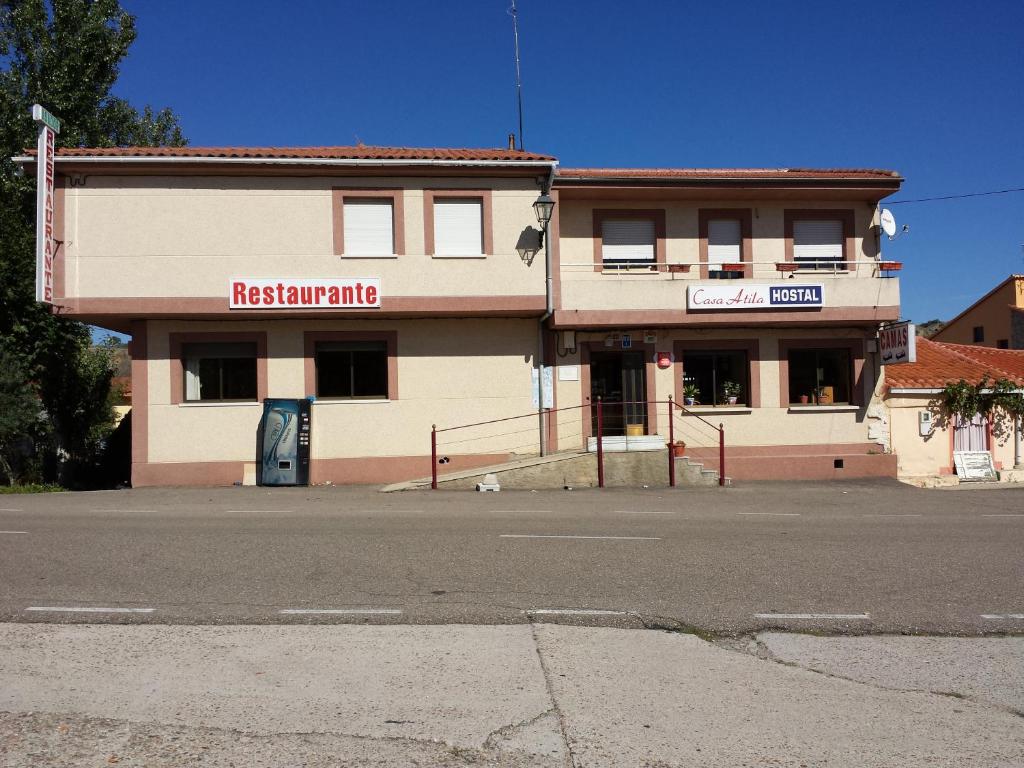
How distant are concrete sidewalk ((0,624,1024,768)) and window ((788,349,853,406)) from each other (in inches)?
539

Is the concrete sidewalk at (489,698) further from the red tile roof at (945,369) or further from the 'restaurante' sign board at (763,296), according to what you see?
the red tile roof at (945,369)

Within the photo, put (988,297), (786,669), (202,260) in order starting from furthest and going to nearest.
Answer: (988,297)
(202,260)
(786,669)

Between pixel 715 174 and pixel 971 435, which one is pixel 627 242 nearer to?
pixel 715 174

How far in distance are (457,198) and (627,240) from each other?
13.7ft

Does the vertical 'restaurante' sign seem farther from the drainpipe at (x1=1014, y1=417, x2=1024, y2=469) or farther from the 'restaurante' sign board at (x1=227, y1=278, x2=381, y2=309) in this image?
the drainpipe at (x1=1014, y1=417, x2=1024, y2=469)

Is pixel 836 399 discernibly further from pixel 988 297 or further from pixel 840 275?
pixel 988 297

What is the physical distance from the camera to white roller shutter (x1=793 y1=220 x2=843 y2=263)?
19.2m

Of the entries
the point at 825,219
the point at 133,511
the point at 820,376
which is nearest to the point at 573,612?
the point at 133,511

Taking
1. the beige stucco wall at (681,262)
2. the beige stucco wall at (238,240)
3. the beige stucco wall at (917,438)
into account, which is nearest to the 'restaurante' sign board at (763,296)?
the beige stucco wall at (681,262)

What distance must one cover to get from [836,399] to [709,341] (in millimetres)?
3380

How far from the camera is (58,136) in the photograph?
2414 cm

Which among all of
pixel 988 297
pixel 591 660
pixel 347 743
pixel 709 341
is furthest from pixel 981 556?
pixel 988 297

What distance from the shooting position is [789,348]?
18891mm

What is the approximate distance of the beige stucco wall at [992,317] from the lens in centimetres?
3562
